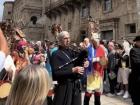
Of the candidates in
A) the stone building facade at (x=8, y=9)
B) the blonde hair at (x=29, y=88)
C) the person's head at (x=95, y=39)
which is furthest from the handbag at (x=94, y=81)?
the stone building facade at (x=8, y=9)

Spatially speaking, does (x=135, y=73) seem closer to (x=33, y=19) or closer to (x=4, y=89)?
(x=4, y=89)

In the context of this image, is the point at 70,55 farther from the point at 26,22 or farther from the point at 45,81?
the point at 26,22

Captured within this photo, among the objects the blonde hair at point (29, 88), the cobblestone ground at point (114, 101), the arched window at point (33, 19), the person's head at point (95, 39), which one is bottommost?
the cobblestone ground at point (114, 101)

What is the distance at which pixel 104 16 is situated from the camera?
26.6 m

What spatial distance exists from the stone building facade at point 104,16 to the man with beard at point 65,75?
12085 millimetres

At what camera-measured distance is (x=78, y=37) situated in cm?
3106

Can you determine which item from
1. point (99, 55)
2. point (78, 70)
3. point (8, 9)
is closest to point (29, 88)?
point (78, 70)

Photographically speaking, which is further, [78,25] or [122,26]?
[78,25]

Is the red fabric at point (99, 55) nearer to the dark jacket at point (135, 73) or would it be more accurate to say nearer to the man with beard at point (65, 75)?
the dark jacket at point (135, 73)

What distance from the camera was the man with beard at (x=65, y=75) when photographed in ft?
17.4

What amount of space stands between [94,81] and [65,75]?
1.88 m

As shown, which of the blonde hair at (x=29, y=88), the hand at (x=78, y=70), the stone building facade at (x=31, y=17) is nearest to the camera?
the blonde hair at (x=29, y=88)

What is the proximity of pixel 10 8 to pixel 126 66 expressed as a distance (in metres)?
63.9

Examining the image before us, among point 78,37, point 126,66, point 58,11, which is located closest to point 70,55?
point 126,66
